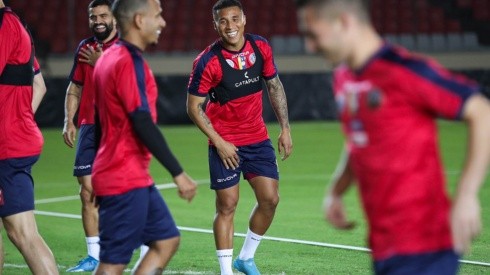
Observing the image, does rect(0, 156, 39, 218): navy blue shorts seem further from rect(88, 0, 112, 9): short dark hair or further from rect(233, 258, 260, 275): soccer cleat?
rect(88, 0, 112, 9): short dark hair

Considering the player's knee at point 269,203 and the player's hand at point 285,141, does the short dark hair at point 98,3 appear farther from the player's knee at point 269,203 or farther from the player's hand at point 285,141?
the player's knee at point 269,203

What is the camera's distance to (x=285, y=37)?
27.0 meters

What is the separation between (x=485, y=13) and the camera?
27.9 metres

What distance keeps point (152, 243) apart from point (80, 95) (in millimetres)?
3592

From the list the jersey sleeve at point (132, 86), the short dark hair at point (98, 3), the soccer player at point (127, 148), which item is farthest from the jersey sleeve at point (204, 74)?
the jersey sleeve at point (132, 86)

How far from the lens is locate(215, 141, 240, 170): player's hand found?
7.92 meters

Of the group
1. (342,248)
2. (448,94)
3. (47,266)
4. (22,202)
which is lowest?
(342,248)

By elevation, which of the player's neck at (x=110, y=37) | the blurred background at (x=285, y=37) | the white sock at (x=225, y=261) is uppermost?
the player's neck at (x=110, y=37)

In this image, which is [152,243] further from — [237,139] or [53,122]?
[53,122]

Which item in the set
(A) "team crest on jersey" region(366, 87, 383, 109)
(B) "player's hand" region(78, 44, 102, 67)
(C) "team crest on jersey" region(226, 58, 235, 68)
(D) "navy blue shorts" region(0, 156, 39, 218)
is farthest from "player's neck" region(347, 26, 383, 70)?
(B) "player's hand" region(78, 44, 102, 67)

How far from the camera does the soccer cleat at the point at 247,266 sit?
8.04 metres

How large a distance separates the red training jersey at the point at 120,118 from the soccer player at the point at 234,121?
2379mm

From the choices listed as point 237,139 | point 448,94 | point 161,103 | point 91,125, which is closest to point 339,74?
point 448,94

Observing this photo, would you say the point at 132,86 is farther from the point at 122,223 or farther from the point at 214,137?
the point at 214,137
